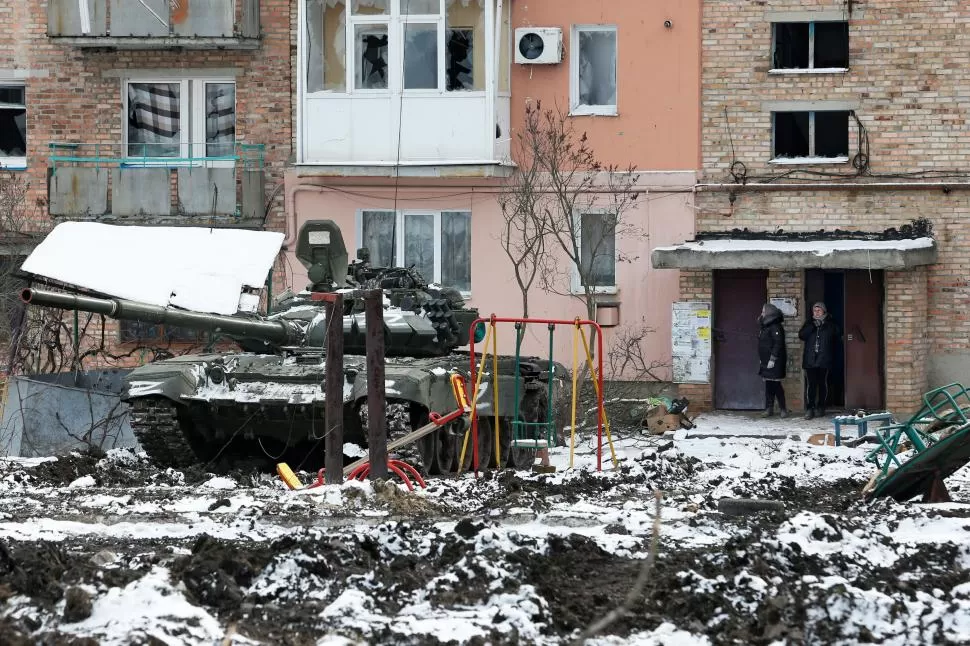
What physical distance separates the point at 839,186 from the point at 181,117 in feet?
29.6

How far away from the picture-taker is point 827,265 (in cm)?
2045

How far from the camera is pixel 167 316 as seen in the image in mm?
13438

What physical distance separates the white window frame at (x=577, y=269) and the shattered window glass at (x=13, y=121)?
7.87 meters

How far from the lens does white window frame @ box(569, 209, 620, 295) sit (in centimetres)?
2216

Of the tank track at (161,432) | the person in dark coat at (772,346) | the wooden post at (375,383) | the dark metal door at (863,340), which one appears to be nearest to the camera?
the wooden post at (375,383)

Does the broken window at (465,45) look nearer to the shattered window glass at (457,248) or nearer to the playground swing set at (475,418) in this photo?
the shattered window glass at (457,248)

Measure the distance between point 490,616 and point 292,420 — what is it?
6267 mm

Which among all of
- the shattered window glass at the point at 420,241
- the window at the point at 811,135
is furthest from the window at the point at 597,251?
the window at the point at 811,135

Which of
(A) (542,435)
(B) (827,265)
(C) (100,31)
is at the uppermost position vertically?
(C) (100,31)

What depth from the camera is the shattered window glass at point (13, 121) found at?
23297 millimetres

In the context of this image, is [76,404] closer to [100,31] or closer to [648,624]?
[100,31]

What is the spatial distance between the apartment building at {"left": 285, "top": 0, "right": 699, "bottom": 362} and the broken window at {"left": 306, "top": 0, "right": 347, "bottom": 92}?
0.06 feet

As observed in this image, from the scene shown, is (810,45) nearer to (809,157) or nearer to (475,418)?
(809,157)

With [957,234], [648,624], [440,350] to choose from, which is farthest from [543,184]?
[648,624]
